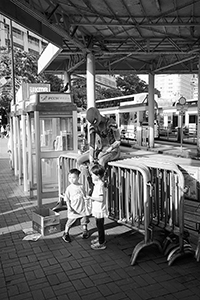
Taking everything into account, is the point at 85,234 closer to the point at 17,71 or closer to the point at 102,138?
the point at 102,138

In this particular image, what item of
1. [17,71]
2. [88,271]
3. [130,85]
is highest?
[130,85]

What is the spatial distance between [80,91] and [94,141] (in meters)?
38.0

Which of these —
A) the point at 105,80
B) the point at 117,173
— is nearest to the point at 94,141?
the point at 117,173

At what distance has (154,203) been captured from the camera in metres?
5.28

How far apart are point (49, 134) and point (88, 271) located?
194 inches

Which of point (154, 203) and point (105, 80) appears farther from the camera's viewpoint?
point (105, 80)

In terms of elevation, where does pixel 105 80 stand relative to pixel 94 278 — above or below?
above

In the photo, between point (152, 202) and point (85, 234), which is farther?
point (85, 234)

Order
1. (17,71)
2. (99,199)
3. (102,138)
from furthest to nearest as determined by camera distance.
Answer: (17,71) < (102,138) < (99,199)

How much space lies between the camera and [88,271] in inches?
180

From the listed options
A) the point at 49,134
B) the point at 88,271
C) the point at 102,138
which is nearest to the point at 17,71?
the point at 49,134

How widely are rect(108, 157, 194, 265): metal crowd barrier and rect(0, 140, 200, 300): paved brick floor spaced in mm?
250

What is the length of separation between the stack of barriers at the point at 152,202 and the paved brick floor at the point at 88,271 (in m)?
0.24

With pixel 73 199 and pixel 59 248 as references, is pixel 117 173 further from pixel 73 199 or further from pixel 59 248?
pixel 59 248
